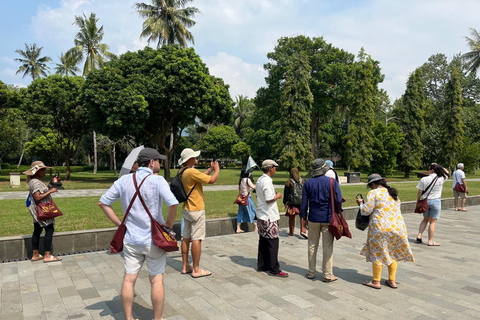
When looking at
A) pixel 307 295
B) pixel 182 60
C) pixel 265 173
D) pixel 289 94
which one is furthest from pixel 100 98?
pixel 307 295

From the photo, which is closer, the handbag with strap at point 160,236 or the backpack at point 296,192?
the handbag with strap at point 160,236

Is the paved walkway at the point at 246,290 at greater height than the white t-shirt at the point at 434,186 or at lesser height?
lesser

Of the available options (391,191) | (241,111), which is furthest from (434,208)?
(241,111)

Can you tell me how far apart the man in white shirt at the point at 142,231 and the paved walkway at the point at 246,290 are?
0.61 meters

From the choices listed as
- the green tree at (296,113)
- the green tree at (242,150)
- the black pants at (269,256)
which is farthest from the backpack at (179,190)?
the green tree at (242,150)

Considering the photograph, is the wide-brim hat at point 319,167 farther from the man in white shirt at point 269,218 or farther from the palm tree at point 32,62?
the palm tree at point 32,62

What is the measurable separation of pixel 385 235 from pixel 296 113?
22.2 metres

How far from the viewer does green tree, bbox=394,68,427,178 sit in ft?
111

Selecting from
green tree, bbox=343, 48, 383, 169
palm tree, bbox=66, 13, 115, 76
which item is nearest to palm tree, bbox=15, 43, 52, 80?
palm tree, bbox=66, 13, 115, 76

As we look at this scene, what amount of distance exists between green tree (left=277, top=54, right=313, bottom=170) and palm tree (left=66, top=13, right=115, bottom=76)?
63.9 feet

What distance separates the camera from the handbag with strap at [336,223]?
4.66 meters

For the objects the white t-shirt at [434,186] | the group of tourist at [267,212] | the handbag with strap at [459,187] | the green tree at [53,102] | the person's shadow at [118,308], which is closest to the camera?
the group of tourist at [267,212]

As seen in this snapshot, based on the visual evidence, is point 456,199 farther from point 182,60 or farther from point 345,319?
point 182,60

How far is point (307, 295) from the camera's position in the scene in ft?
14.3
